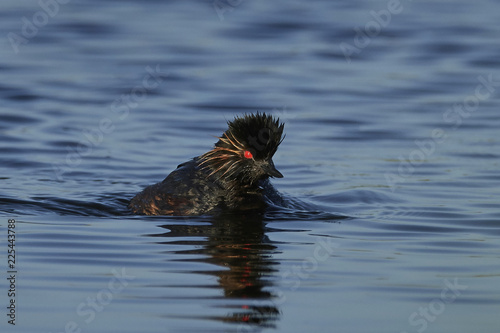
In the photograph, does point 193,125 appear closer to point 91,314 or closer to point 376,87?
point 376,87

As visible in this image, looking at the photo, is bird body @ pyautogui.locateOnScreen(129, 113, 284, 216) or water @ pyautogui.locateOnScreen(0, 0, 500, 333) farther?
bird body @ pyautogui.locateOnScreen(129, 113, 284, 216)

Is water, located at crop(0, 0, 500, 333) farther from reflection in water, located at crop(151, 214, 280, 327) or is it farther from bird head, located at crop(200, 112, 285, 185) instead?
bird head, located at crop(200, 112, 285, 185)

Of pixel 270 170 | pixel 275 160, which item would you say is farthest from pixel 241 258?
pixel 275 160

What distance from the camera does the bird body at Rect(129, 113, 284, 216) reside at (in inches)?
444

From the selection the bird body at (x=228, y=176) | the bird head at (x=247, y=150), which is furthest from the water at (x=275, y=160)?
the bird head at (x=247, y=150)

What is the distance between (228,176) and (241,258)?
2.05 metres

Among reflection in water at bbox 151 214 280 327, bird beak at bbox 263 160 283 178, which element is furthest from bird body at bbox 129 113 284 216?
reflection in water at bbox 151 214 280 327

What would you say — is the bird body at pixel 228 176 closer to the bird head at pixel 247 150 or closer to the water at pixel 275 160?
the bird head at pixel 247 150

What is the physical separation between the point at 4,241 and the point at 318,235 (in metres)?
3.65

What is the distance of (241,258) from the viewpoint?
9.80 meters

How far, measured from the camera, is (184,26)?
1069 inches

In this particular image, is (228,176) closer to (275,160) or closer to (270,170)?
(270,170)

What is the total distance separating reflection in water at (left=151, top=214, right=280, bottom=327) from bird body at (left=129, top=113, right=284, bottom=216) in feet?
0.97

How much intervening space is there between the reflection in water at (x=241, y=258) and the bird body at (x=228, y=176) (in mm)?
294
